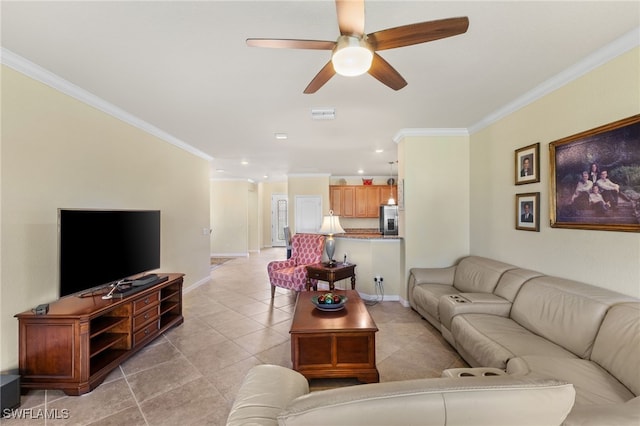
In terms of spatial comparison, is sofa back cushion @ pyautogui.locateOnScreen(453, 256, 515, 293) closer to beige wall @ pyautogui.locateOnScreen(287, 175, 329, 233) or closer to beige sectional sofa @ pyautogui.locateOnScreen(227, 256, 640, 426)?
beige sectional sofa @ pyautogui.locateOnScreen(227, 256, 640, 426)

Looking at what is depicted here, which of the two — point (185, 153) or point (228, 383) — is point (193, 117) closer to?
point (185, 153)

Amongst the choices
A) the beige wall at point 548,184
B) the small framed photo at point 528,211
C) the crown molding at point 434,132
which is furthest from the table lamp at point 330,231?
the small framed photo at point 528,211

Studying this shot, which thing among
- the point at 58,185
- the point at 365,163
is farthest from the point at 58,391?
the point at 365,163

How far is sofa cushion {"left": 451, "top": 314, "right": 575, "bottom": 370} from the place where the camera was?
6.12ft

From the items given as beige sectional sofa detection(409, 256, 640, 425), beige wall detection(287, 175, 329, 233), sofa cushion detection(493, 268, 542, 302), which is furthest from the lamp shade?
beige wall detection(287, 175, 329, 233)

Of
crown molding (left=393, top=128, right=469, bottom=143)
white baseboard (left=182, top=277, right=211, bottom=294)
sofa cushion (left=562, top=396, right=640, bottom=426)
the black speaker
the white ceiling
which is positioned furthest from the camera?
white baseboard (left=182, top=277, right=211, bottom=294)

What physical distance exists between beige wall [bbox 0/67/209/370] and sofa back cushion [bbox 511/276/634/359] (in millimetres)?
4270

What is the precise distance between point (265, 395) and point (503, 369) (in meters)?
1.60

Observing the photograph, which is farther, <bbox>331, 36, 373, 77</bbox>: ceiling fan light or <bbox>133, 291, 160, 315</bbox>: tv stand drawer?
<bbox>133, 291, 160, 315</bbox>: tv stand drawer

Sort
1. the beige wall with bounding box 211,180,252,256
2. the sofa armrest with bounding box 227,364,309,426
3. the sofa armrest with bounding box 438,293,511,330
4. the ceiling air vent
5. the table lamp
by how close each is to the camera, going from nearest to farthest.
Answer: the sofa armrest with bounding box 227,364,309,426, the sofa armrest with bounding box 438,293,511,330, the ceiling air vent, the table lamp, the beige wall with bounding box 211,180,252,256

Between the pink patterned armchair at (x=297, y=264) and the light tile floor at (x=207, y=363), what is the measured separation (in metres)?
0.36

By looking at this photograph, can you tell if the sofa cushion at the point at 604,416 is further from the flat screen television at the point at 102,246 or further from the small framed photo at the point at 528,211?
the flat screen television at the point at 102,246

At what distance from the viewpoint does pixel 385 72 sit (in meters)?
1.75

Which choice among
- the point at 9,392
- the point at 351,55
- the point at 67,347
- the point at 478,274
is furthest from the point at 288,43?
the point at 478,274
